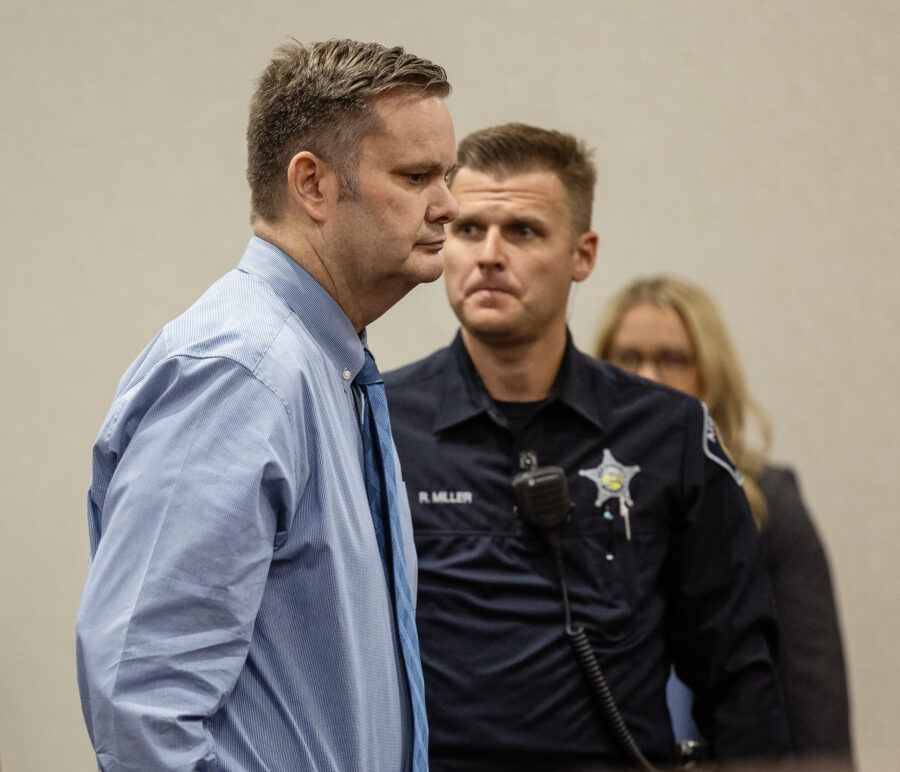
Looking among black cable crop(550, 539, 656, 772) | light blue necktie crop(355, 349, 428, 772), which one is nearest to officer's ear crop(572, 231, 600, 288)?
black cable crop(550, 539, 656, 772)

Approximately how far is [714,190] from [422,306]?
0.81m

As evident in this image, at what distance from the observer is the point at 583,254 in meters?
1.90

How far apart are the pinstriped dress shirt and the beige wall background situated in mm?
1296

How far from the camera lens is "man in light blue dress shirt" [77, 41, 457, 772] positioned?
91cm

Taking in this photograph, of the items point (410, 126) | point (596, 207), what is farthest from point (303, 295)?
point (596, 207)

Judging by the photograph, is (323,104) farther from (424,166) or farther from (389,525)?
(389,525)

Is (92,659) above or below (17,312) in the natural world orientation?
below

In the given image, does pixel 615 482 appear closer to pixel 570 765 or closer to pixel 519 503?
pixel 519 503

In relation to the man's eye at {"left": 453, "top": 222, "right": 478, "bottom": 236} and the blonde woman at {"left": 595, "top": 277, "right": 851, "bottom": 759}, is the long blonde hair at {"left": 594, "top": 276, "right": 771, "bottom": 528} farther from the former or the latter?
the man's eye at {"left": 453, "top": 222, "right": 478, "bottom": 236}

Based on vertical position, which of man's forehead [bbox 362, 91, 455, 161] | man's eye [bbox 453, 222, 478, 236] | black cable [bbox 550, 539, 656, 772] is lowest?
black cable [bbox 550, 539, 656, 772]

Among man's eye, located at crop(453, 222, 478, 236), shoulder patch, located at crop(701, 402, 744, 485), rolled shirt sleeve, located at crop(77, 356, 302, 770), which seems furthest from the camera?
man's eye, located at crop(453, 222, 478, 236)

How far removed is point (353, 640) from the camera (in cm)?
104

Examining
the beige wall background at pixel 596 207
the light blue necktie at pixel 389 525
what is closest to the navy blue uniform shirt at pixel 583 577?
the light blue necktie at pixel 389 525

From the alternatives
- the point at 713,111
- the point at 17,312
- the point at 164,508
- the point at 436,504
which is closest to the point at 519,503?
the point at 436,504
